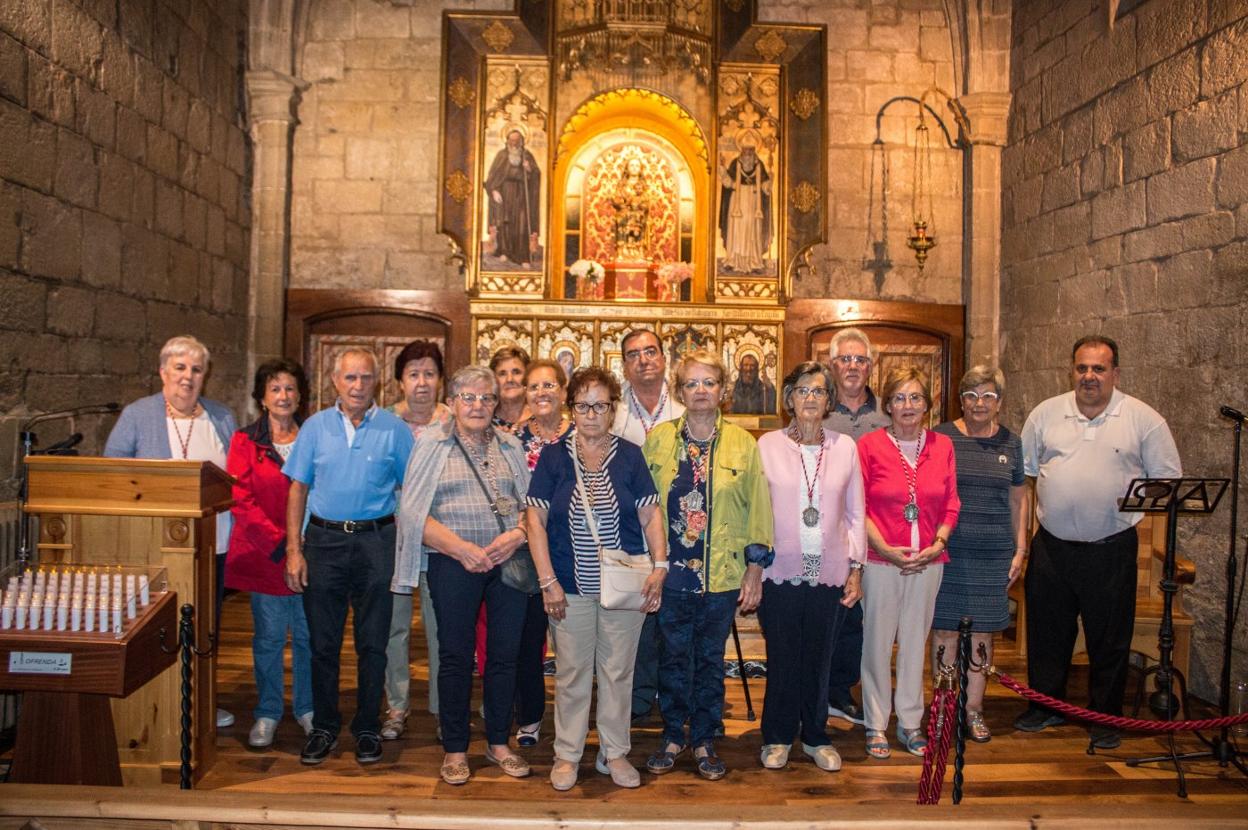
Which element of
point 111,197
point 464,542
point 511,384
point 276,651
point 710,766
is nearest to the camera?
point 464,542

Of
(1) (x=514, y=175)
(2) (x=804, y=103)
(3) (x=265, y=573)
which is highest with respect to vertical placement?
(2) (x=804, y=103)

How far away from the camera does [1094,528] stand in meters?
4.18

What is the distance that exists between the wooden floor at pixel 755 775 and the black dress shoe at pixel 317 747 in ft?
0.13

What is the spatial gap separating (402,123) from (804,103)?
3.48m

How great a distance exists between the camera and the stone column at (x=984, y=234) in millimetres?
7957

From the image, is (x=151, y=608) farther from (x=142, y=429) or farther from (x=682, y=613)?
(x=682, y=613)

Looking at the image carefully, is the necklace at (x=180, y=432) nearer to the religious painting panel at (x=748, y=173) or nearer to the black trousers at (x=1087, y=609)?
the black trousers at (x=1087, y=609)

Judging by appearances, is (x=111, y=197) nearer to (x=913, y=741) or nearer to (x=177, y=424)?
(x=177, y=424)

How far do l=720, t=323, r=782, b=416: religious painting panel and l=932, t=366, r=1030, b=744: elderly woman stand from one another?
3.58 meters

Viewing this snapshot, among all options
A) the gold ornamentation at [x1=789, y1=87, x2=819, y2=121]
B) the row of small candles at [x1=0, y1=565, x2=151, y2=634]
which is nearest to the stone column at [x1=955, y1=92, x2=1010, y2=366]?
the gold ornamentation at [x1=789, y1=87, x2=819, y2=121]

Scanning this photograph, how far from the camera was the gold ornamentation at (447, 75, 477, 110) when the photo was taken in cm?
777

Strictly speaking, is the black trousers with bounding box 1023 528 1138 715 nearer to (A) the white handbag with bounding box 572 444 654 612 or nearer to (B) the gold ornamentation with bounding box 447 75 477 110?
(A) the white handbag with bounding box 572 444 654 612

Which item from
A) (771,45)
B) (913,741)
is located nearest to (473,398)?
(913,741)

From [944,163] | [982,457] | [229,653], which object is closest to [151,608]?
[229,653]
